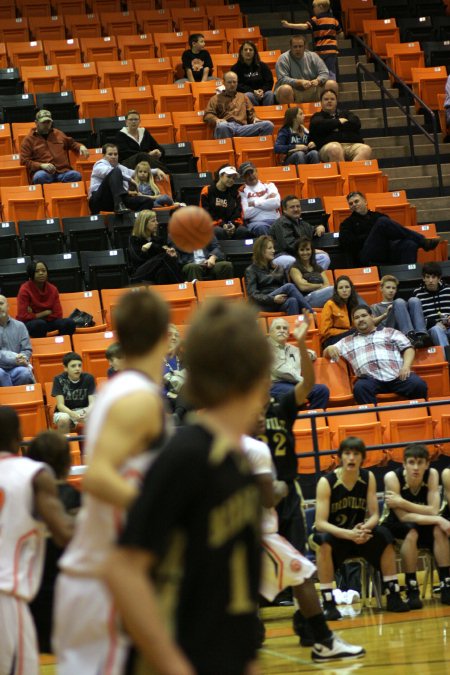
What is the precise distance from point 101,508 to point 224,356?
61 centimetres

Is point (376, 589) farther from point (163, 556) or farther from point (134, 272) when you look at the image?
point (163, 556)

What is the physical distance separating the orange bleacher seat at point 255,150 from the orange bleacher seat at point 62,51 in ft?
9.31

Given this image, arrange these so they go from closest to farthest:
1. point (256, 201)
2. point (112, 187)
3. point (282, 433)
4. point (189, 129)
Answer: point (282, 433)
point (112, 187)
point (256, 201)
point (189, 129)

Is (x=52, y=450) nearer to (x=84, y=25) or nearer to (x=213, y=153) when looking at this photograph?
(x=213, y=153)

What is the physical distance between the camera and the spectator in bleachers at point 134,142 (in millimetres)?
12289

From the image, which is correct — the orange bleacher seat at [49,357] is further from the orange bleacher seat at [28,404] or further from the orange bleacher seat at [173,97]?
the orange bleacher seat at [173,97]

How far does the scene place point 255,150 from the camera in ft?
43.0

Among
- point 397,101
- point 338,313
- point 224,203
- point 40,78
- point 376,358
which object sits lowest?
point 376,358

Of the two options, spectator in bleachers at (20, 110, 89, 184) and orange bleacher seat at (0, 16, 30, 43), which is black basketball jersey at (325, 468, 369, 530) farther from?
orange bleacher seat at (0, 16, 30, 43)

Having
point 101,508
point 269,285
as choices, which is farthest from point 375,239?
point 101,508

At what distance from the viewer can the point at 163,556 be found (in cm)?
189

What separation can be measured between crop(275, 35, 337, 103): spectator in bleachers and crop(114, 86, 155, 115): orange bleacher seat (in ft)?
5.16

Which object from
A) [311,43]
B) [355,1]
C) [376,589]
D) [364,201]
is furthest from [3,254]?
[355,1]

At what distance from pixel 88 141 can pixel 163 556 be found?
1174 cm
